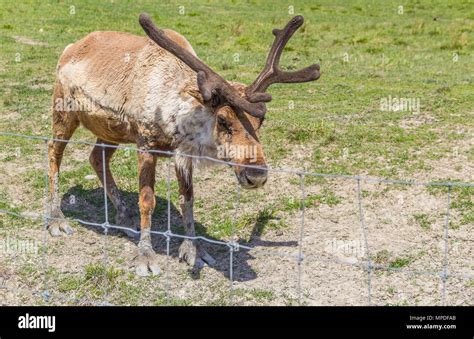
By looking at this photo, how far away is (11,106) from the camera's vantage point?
1251cm

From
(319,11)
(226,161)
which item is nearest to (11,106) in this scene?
(226,161)

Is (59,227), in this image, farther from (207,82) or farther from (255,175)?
(255,175)

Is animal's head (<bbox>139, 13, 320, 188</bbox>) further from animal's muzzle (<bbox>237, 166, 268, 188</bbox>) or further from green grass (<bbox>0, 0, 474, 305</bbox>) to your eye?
green grass (<bbox>0, 0, 474, 305</bbox>)

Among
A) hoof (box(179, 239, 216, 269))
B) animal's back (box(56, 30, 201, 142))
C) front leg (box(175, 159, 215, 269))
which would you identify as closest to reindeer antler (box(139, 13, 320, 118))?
animal's back (box(56, 30, 201, 142))

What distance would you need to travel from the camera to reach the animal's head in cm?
642

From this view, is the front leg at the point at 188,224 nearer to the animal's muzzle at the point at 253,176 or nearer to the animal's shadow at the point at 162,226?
the animal's shadow at the point at 162,226

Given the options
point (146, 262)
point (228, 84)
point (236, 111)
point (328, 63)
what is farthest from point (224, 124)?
point (328, 63)

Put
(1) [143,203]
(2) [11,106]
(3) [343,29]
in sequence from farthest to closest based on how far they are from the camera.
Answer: (3) [343,29] → (2) [11,106] → (1) [143,203]

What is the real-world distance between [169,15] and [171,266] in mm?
18995

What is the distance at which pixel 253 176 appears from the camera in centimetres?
631

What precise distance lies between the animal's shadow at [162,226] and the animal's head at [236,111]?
4.06 ft

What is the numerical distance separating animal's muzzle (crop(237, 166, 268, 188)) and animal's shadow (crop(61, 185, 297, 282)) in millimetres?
1132

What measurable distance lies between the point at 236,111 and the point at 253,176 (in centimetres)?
73

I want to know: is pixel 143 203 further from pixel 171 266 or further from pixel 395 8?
pixel 395 8
